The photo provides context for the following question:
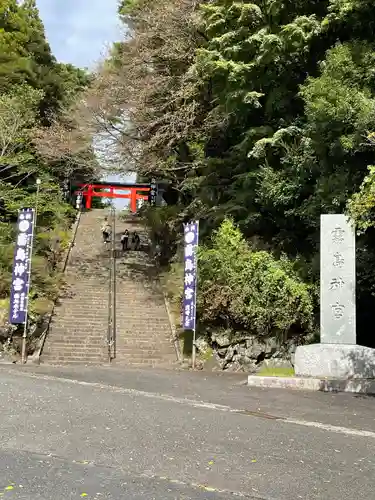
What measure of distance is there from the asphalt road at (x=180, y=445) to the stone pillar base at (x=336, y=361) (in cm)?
170

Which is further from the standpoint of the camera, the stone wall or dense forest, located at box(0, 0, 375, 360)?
the stone wall

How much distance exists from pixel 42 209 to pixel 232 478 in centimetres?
1754

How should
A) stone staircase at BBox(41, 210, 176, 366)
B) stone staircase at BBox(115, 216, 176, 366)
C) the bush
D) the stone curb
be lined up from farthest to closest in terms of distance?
1. stone staircase at BBox(115, 216, 176, 366)
2. stone staircase at BBox(41, 210, 176, 366)
3. the bush
4. the stone curb

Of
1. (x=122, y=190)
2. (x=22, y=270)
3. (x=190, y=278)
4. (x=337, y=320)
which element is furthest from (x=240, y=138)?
(x=122, y=190)

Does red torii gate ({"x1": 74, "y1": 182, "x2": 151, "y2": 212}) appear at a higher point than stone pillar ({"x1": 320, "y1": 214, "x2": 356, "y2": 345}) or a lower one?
higher

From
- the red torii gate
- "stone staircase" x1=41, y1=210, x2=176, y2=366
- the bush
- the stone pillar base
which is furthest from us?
the red torii gate

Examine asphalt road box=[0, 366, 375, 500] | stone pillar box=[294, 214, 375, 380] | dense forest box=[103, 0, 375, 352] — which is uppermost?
dense forest box=[103, 0, 375, 352]

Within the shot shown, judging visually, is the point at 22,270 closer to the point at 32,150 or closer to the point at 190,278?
the point at 190,278

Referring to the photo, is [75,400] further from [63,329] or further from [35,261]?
[35,261]

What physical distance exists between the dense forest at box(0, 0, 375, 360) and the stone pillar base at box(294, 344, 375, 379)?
2.08 m

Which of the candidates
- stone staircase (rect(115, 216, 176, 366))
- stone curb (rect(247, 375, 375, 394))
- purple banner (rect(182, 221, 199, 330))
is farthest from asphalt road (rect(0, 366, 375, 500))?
stone staircase (rect(115, 216, 176, 366))

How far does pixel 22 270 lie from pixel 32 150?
8.91 metres

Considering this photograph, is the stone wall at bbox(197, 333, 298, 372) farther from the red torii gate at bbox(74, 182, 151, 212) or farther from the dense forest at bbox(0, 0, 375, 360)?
the red torii gate at bbox(74, 182, 151, 212)

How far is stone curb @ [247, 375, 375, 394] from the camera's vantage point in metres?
10.1
